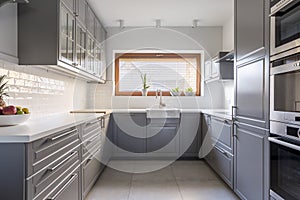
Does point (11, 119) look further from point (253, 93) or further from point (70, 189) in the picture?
point (253, 93)

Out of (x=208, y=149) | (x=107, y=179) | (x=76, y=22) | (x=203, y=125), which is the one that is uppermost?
(x=76, y=22)

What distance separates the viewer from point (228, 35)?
187 inches

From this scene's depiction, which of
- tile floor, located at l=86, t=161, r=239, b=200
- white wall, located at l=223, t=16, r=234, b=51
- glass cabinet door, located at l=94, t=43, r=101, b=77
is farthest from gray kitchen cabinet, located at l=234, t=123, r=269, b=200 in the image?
glass cabinet door, located at l=94, t=43, r=101, b=77

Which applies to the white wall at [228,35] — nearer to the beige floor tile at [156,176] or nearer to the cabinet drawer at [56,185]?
the beige floor tile at [156,176]

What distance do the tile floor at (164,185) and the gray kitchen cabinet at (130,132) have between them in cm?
61

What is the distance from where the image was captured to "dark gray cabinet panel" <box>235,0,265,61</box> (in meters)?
2.19

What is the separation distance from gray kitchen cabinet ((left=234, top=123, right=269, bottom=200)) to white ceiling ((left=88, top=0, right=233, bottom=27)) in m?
1.97

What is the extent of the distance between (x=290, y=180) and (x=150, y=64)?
12.6 feet

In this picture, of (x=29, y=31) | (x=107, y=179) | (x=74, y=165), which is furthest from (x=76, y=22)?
(x=107, y=179)

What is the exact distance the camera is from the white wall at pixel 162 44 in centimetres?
511

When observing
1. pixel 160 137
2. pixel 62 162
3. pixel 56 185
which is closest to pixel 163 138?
pixel 160 137

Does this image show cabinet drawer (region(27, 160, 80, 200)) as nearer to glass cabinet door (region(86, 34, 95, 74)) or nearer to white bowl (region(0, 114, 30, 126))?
white bowl (region(0, 114, 30, 126))

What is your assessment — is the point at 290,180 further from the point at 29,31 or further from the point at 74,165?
the point at 29,31

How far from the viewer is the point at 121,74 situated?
529 cm
